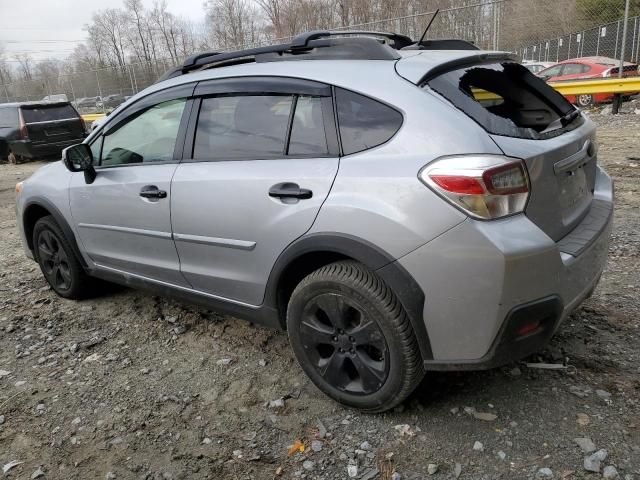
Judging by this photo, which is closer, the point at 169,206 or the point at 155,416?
the point at 155,416

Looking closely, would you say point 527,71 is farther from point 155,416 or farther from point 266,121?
point 155,416

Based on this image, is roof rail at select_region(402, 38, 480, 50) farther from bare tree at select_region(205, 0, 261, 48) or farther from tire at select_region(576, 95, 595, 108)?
bare tree at select_region(205, 0, 261, 48)

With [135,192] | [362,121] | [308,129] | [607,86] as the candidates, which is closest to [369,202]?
[362,121]

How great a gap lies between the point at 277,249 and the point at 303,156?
470 millimetres

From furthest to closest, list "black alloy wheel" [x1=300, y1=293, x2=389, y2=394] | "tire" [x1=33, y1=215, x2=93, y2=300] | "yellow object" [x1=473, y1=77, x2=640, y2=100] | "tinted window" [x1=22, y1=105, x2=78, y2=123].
A: 1. "tinted window" [x1=22, y1=105, x2=78, y2=123]
2. "yellow object" [x1=473, y1=77, x2=640, y2=100]
3. "tire" [x1=33, y1=215, x2=93, y2=300]
4. "black alloy wheel" [x1=300, y1=293, x2=389, y2=394]

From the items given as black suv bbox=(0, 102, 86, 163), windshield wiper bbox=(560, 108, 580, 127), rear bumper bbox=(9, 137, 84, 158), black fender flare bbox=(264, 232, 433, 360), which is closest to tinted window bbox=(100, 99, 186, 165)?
black fender flare bbox=(264, 232, 433, 360)

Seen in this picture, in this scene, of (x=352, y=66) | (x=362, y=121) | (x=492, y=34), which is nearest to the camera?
(x=362, y=121)

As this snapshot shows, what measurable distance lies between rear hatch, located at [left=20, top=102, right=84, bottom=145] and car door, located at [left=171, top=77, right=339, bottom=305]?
11.8 metres

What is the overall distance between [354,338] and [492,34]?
15692 mm

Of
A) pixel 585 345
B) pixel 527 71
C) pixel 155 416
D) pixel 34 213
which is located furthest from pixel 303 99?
pixel 34 213

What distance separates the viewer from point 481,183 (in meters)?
2.12

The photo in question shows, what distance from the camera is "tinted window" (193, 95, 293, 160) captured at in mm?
2783

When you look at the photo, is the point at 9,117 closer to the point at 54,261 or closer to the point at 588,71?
the point at 54,261

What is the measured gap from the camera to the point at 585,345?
10.2 ft
